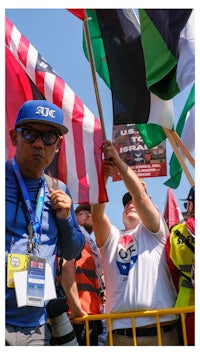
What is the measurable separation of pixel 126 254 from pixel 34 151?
1.29 m

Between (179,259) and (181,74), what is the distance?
51.2 inches

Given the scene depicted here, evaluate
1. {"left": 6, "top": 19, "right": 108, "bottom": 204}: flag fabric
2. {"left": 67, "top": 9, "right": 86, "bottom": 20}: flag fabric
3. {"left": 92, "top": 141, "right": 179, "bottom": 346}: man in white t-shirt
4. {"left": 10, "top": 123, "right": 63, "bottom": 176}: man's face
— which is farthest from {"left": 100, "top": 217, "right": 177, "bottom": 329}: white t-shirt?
{"left": 67, "top": 9, "right": 86, "bottom": 20}: flag fabric

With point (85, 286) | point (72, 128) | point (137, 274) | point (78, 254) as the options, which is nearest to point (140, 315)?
point (137, 274)

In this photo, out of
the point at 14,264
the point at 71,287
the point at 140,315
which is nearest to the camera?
the point at 14,264

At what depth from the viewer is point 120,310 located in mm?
3660

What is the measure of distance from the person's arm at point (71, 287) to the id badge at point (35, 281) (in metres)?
1.10

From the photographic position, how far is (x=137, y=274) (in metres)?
3.68

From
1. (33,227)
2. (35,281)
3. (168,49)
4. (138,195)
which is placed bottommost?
(35,281)

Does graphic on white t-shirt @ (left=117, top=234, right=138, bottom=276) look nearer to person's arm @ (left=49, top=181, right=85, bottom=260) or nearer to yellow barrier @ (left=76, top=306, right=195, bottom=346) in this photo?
yellow barrier @ (left=76, top=306, right=195, bottom=346)

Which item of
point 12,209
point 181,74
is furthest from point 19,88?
point 12,209

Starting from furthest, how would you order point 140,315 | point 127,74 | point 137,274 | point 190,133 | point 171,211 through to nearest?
1. point 171,211
2. point 127,74
3. point 190,133
4. point 137,274
5. point 140,315

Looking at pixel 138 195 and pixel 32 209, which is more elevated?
pixel 138 195

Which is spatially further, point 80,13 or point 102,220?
point 102,220

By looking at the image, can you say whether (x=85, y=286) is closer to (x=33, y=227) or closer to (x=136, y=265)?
(x=136, y=265)
